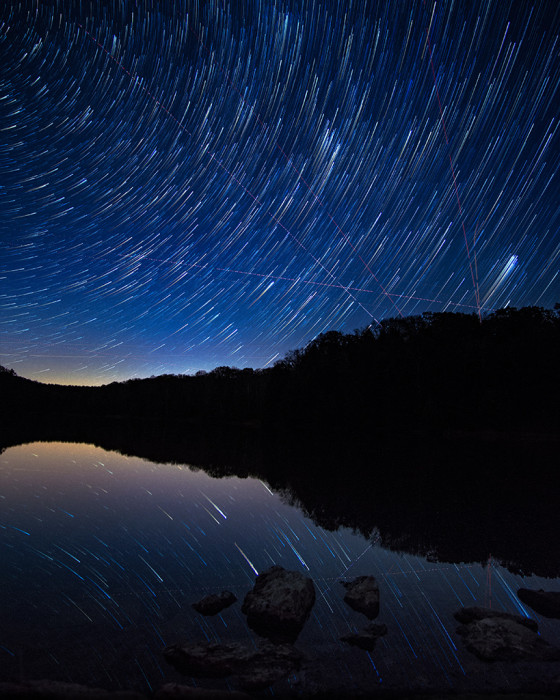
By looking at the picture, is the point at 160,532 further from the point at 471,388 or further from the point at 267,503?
the point at 471,388

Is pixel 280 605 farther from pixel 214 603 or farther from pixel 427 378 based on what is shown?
pixel 427 378

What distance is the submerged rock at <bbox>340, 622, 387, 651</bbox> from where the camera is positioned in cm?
475

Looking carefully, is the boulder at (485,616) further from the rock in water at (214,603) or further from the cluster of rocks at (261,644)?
the rock in water at (214,603)

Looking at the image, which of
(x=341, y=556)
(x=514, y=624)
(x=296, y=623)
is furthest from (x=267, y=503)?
(x=514, y=624)

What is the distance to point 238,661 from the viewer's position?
4344mm

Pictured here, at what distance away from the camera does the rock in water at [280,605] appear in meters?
5.13

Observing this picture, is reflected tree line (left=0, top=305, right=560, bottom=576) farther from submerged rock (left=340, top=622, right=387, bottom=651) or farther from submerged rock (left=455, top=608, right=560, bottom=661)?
submerged rock (left=340, top=622, right=387, bottom=651)

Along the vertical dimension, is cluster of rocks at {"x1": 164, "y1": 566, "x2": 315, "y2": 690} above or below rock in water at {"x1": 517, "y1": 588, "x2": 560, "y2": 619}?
above

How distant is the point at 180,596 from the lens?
623 centimetres

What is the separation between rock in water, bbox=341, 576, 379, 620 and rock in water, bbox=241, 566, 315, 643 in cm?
60

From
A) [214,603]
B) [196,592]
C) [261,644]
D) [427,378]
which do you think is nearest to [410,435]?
[427,378]

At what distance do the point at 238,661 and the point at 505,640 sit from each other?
3.12m

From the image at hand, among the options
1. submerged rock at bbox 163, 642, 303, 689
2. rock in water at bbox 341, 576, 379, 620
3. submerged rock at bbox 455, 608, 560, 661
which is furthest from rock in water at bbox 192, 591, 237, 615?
submerged rock at bbox 455, 608, 560, 661

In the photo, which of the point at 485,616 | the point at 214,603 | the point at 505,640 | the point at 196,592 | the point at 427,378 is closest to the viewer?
the point at 505,640
